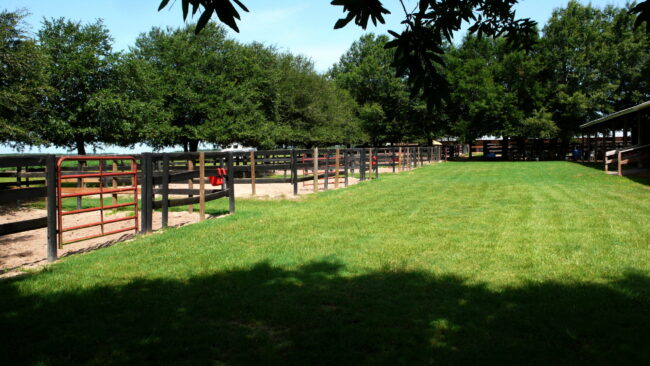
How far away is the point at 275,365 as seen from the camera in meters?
3.30

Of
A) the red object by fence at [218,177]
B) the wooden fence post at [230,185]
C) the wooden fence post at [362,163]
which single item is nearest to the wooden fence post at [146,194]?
the wooden fence post at [230,185]

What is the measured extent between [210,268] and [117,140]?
2221 centimetres

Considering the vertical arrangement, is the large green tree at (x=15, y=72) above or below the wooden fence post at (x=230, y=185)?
above

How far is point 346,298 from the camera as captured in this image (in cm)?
467

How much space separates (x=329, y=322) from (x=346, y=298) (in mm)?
642

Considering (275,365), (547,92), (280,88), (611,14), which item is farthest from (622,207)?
(611,14)

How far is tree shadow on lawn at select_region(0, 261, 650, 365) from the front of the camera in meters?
3.45

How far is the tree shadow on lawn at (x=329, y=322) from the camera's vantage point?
3.45 m

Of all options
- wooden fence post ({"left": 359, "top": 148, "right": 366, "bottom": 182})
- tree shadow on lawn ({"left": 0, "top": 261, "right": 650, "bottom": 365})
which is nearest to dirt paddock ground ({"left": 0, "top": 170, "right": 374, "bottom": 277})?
tree shadow on lawn ({"left": 0, "top": 261, "right": 650, "bottom": 365})

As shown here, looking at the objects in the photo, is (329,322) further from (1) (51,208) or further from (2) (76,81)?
(2) (76,81)

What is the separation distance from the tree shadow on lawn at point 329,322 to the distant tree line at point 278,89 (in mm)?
1805

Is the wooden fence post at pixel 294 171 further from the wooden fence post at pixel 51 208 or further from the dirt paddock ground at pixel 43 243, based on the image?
the wooden fence post at pixel 51 208

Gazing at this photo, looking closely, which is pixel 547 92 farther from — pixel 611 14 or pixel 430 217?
pixel 430 217

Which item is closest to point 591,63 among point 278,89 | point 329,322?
point 278,89
